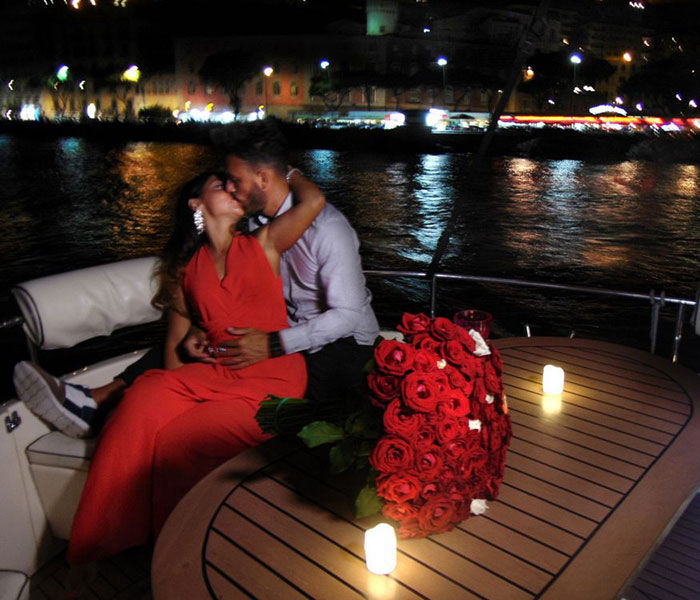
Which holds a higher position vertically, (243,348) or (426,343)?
(426,343)

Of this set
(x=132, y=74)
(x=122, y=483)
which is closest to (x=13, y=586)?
(x=122, y=483)

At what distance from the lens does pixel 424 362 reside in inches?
53.6

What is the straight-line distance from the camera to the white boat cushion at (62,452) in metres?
2.44

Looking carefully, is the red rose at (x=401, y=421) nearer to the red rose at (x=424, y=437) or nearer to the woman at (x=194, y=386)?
the red rose at (x=424, y=437)

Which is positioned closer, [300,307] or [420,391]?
[420,391]

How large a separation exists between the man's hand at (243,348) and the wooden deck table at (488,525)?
0.61m

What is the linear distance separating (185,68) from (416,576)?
249 ft

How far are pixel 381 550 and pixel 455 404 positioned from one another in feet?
1.13

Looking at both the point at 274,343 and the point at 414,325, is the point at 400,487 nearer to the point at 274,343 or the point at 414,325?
the point at 414,325

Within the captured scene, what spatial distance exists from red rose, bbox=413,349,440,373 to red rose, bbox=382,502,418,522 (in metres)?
0.27

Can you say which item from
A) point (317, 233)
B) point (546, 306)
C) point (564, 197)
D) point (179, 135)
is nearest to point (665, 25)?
point (564, 197)

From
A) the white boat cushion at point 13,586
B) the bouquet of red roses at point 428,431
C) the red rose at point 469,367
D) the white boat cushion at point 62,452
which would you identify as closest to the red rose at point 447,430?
the bouquet of red roses at point 428,431

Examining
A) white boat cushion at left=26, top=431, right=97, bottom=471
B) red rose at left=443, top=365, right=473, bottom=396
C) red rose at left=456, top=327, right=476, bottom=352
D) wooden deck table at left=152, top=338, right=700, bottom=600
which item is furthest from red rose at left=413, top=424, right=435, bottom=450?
white boat cushion at left=26, top=431, right=97, bottom=471

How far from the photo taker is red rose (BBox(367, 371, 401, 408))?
1.37 metres
